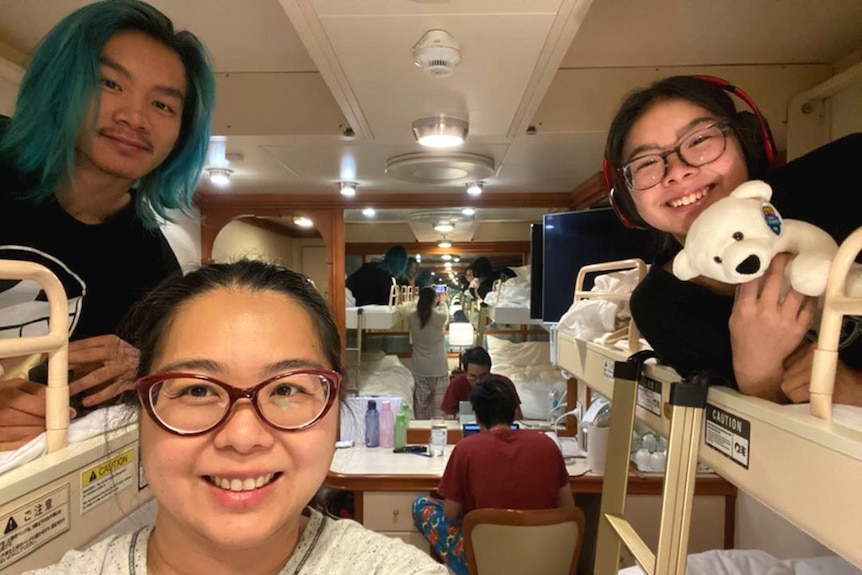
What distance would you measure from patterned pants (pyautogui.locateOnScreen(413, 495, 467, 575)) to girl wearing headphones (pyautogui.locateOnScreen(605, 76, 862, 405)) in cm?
160

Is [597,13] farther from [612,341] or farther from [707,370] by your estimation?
[707,370]

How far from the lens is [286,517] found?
2.19ft

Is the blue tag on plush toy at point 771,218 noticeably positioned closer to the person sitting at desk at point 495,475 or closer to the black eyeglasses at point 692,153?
the black eyeglasses at point 692,153

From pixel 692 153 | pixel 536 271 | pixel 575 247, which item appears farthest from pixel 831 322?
pixel 536 271

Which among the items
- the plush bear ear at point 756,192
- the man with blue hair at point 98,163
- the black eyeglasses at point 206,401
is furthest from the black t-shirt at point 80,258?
the plush bear ear at point 756,192

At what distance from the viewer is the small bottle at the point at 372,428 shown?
302 centimetres

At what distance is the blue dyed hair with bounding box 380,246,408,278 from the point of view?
144 inches

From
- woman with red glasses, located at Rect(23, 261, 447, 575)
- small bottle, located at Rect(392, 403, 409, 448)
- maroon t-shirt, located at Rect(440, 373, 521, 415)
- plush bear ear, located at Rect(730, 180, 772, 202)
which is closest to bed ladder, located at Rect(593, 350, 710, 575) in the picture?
plush bear ear, located at Rect(730, 180, 772, 202)

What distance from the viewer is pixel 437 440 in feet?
9.73

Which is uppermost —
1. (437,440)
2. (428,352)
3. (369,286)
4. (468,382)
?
(369,286)

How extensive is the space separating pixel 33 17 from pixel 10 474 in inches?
51.6

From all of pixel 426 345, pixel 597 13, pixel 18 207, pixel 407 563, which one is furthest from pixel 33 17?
pixel 426 345

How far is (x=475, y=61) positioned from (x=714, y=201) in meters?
0.70

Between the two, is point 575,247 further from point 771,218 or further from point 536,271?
point 771,218
